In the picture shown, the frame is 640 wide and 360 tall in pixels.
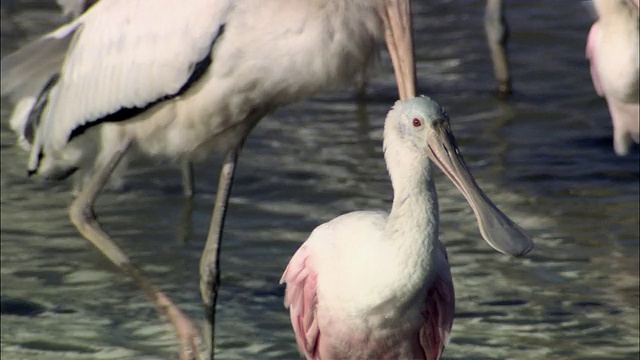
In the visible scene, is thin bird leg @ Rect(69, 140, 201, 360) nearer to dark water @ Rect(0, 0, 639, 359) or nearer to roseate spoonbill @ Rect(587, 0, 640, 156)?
dark water @ Rect(0, 0, 639, 359)

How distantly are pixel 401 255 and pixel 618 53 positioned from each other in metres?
2.54

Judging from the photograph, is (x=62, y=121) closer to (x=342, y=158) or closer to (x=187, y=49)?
(x=187, y=49)

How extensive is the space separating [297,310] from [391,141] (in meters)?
0.70

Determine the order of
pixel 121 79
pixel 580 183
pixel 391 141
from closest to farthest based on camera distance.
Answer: pixel 391 141 → pixel 121 79 → pixel 580 183

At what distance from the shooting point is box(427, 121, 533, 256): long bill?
4.34 m

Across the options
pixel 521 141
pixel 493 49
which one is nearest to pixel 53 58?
pixel 521 141

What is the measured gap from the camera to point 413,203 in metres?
4.33

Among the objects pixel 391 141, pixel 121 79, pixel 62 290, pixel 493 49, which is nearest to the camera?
pixel 391 141

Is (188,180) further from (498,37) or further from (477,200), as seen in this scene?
(477,200)

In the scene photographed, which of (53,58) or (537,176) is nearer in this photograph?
(53,58)

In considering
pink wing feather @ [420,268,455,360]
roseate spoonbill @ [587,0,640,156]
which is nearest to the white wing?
pink wing feather @ [420,268,455,360]

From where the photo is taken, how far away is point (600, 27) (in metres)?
6.64

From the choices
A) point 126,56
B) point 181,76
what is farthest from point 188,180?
point 181,76

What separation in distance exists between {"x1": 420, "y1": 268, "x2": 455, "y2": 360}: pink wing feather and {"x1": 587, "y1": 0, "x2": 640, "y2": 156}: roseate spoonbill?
2.24 m
